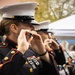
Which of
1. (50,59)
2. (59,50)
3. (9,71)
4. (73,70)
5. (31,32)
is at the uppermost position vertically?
(31,32)

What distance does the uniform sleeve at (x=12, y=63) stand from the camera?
1.22m

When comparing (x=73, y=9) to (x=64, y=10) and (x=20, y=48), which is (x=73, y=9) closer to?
(x=64, y=10)

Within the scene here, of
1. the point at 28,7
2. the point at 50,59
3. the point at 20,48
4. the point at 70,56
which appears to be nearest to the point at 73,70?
the point at 70,56

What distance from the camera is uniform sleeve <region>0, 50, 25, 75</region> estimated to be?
1221mm

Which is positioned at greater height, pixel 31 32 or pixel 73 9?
pixel 31 32

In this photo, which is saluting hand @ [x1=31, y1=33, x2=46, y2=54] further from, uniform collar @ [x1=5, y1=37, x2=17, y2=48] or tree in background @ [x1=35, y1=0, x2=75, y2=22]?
tree in background @ [x1=35, y1=0, x2=75, y2=22]

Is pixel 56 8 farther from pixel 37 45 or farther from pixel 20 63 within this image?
pixel 20 63

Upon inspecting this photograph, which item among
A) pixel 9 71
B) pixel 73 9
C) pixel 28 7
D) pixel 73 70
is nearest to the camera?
pixel 9 71

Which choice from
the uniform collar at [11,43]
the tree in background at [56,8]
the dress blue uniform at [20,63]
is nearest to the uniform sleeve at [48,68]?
the dress blue uniform at [20,63]

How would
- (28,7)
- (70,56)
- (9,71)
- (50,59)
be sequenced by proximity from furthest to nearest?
(70,56) < (50,59) < (28,7) < (9,71)

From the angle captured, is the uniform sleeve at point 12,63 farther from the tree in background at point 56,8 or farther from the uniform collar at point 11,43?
the tree in background at point 56,8

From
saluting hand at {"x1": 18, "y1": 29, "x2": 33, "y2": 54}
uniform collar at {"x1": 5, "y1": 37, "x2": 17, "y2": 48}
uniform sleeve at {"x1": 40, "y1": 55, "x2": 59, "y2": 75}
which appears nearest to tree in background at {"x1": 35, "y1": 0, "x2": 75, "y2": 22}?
uniform sleeve at {"x1": 40, "y1": 55, "x2": 59, "y2": 75}

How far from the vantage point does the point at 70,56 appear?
3.14 meters

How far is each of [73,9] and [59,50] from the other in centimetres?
186
